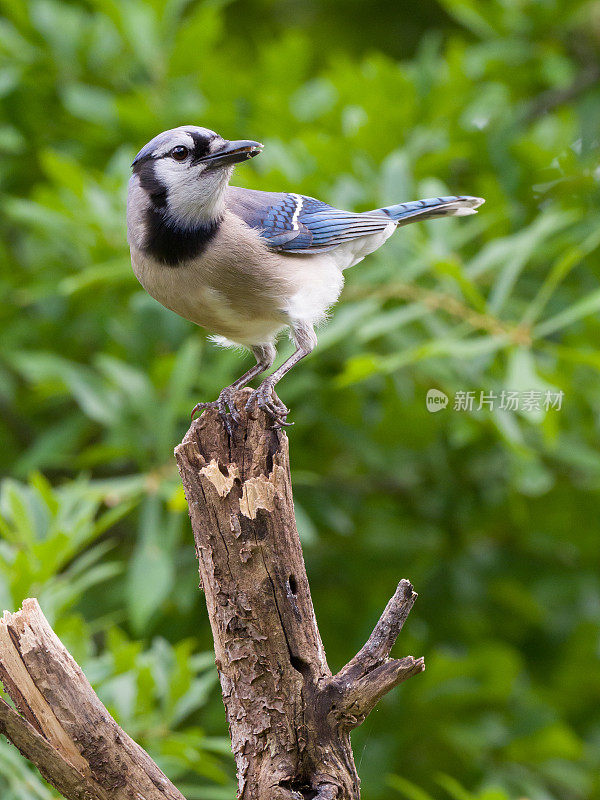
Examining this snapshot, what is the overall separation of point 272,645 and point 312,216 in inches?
67.3

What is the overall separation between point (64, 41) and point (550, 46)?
8.36 ft

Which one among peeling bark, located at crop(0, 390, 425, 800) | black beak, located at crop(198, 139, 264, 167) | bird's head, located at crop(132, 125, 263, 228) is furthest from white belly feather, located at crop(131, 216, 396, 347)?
peeling bark, located at crop(0, 390, 425, 800)

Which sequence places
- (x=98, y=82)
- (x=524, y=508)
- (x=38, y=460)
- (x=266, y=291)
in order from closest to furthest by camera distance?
1. (x=266, y=291)
2. (x=38, y=460)
3. (x=524, y=508)
4. (x=98, y=82)

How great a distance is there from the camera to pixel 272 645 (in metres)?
2.15

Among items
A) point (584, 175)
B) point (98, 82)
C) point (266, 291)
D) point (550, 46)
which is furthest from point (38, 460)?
point (550, 46)

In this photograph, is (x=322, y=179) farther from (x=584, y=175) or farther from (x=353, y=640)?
(x=353, y=640)

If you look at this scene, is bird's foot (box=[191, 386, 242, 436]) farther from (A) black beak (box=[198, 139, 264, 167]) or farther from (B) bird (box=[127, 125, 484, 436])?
(A) black beak (box=[198, 139, 264, 167])

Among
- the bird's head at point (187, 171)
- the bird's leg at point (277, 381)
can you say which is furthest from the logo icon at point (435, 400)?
the bird's head at point (187, 171)

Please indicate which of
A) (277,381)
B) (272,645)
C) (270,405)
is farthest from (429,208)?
(272,645)

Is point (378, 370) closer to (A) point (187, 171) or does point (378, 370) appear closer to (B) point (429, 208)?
(B) point (429, 208)

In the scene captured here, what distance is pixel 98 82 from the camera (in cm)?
473

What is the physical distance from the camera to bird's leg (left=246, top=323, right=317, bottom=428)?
248 cm

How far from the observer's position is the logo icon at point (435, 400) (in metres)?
3.96

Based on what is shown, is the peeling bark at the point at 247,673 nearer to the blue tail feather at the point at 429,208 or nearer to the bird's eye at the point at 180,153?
the bird's eye at the point at 180,153
